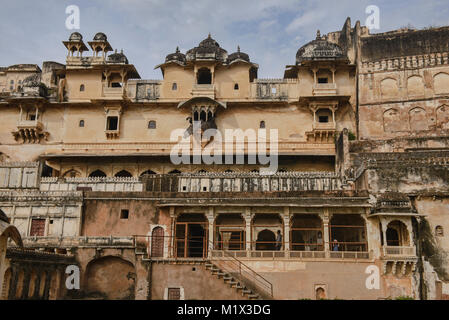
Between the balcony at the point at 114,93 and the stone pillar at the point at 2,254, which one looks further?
the balcony at the point at 114,93

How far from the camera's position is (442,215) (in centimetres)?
2189

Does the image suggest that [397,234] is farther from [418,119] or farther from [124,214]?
[418,119]

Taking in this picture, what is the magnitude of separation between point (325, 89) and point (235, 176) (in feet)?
34.0

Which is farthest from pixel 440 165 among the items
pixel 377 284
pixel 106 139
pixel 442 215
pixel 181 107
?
pixel 106 139

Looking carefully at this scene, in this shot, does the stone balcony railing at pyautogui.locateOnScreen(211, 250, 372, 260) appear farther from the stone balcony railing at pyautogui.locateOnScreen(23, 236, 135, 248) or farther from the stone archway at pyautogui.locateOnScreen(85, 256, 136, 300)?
the stone balcony railing at pyautogui.locateOnScreen(23, 236, 135, 248)

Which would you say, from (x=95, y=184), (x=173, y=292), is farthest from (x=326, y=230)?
(x=95, y=184)

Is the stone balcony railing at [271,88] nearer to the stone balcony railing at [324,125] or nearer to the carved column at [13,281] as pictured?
the stone balcony railing at [324,125]

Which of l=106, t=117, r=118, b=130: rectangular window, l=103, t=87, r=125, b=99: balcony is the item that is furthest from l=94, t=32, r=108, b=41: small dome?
l=106, t=117, r=118, b=130: rectangular window

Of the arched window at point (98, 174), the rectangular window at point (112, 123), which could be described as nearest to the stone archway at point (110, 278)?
the arched window at point (98, 174)

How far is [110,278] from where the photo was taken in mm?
21625

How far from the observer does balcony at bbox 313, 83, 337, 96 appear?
3353 cm

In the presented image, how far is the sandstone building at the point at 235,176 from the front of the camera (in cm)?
2122

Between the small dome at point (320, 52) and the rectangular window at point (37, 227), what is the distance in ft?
63.5

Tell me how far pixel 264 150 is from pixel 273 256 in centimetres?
1176
